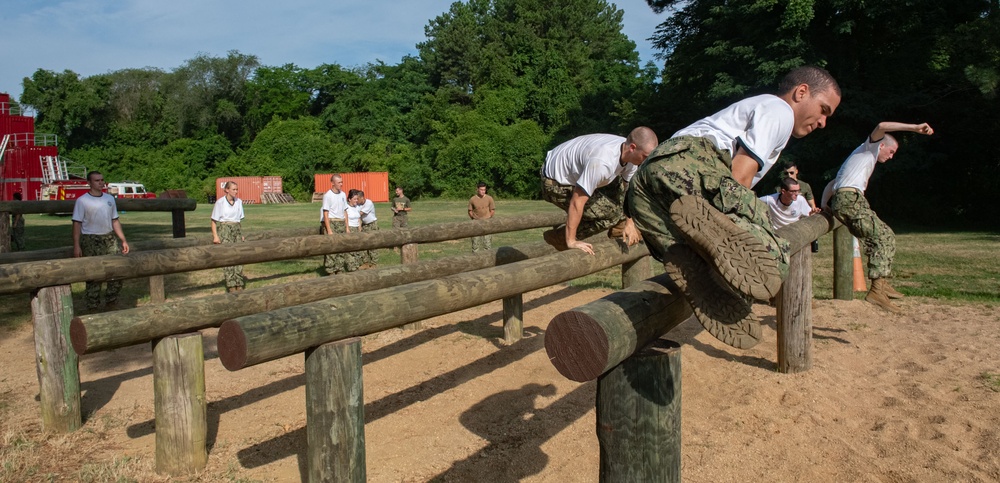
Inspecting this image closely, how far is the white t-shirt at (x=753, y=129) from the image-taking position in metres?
3.19

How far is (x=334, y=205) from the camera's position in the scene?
11.9 metres

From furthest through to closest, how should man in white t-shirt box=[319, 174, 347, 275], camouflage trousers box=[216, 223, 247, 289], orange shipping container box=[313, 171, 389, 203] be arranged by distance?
1. orange shipping container box=[313, 171, 389, 203]
2. man in white t-shirt box=[319, 174, 347, 275]
3. camouflage trousers box=[216, 223, 247, 289]

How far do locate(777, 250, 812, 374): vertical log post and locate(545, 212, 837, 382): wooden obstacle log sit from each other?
3633mm

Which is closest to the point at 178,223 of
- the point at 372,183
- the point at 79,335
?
the point at 79,335

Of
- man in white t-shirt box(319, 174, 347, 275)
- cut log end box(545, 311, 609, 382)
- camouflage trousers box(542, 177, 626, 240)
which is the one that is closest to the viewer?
cut log end box(545, 311, 609, 382)

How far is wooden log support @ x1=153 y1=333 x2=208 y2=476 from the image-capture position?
4305mm

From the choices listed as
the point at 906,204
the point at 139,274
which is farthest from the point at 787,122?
the point at 906,204

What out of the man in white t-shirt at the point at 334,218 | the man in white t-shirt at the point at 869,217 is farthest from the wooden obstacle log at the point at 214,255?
the man in white t-shirt at the point at 334,218

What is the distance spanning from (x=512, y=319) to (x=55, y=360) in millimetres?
3908

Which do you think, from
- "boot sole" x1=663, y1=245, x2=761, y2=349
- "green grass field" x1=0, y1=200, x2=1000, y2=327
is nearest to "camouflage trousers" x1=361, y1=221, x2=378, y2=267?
"green grass field" x1=0, y1=200, x2=1000, y2=327

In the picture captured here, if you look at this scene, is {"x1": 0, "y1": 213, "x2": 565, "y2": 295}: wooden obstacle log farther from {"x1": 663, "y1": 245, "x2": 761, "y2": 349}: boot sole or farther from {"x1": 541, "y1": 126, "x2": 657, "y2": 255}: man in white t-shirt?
{"x1": 663, "y1": 245, "x2": 761, "y2": 349}: boot sole

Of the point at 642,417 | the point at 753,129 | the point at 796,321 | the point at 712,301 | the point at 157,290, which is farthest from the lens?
the point at 157,290

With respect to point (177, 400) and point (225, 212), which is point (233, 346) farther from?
point (225, 212)

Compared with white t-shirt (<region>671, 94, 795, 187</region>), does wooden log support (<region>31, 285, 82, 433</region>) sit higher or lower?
lower
